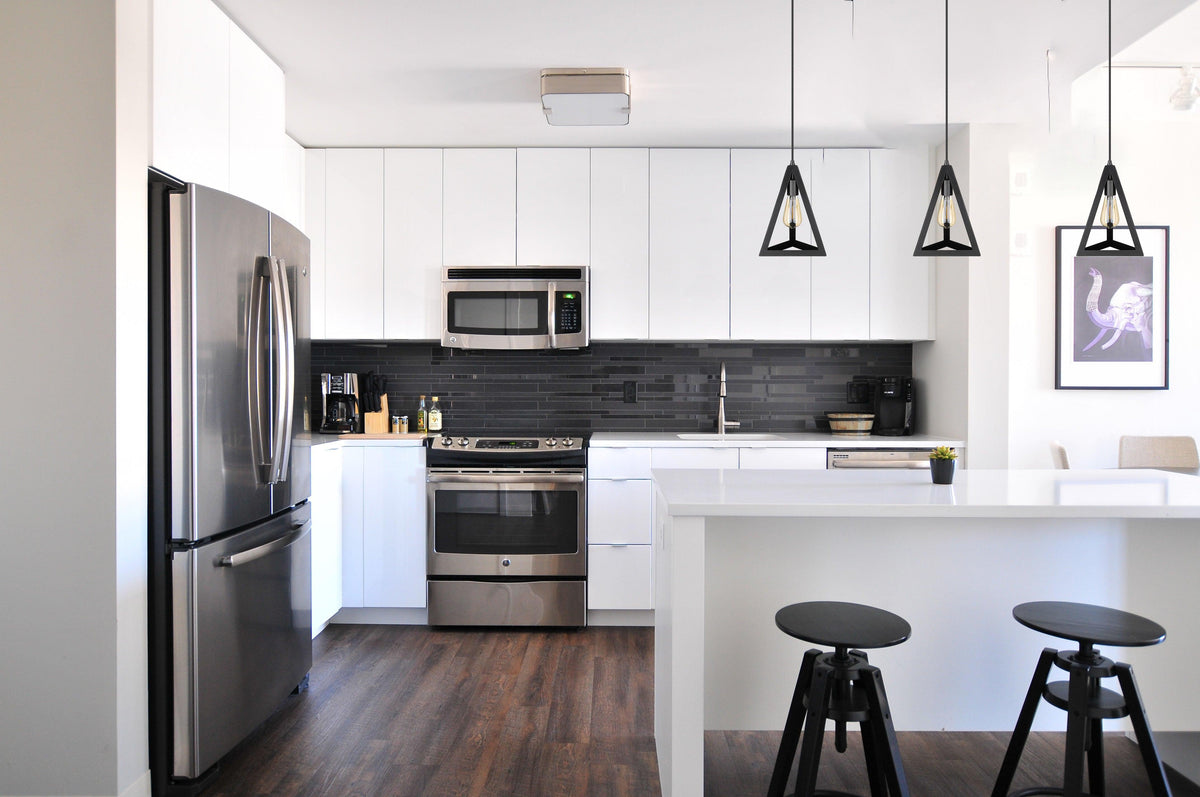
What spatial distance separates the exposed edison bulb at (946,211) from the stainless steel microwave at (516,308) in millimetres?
2128

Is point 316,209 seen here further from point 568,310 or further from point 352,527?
point 352,527

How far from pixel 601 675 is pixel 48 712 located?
1903 millimetres

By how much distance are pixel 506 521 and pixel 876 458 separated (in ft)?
6.12

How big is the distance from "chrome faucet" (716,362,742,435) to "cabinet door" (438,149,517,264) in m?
1.33

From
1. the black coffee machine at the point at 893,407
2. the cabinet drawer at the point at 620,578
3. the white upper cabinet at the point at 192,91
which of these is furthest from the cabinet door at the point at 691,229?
the white upper cabinet at the point at 192,91

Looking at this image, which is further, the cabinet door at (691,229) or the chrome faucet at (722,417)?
the chrome faucet at (722,417)

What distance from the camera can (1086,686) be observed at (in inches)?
69.7

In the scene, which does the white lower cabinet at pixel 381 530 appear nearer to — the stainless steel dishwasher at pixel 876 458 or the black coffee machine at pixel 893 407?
the stainless steel dishwasher at pixel 876 458

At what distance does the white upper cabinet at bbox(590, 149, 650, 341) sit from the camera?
4125 millimetres

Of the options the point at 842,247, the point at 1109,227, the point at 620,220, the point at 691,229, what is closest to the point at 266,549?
the point at 620,220

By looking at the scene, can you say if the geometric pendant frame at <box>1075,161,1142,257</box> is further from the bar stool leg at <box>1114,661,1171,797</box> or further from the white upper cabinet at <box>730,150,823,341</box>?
the white upper cabinet at <box>730,150,823,341</box>

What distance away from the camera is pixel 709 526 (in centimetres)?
221

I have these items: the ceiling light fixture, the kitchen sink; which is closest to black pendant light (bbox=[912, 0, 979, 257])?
the ceiling light fixture

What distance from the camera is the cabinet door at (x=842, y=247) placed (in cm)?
411
